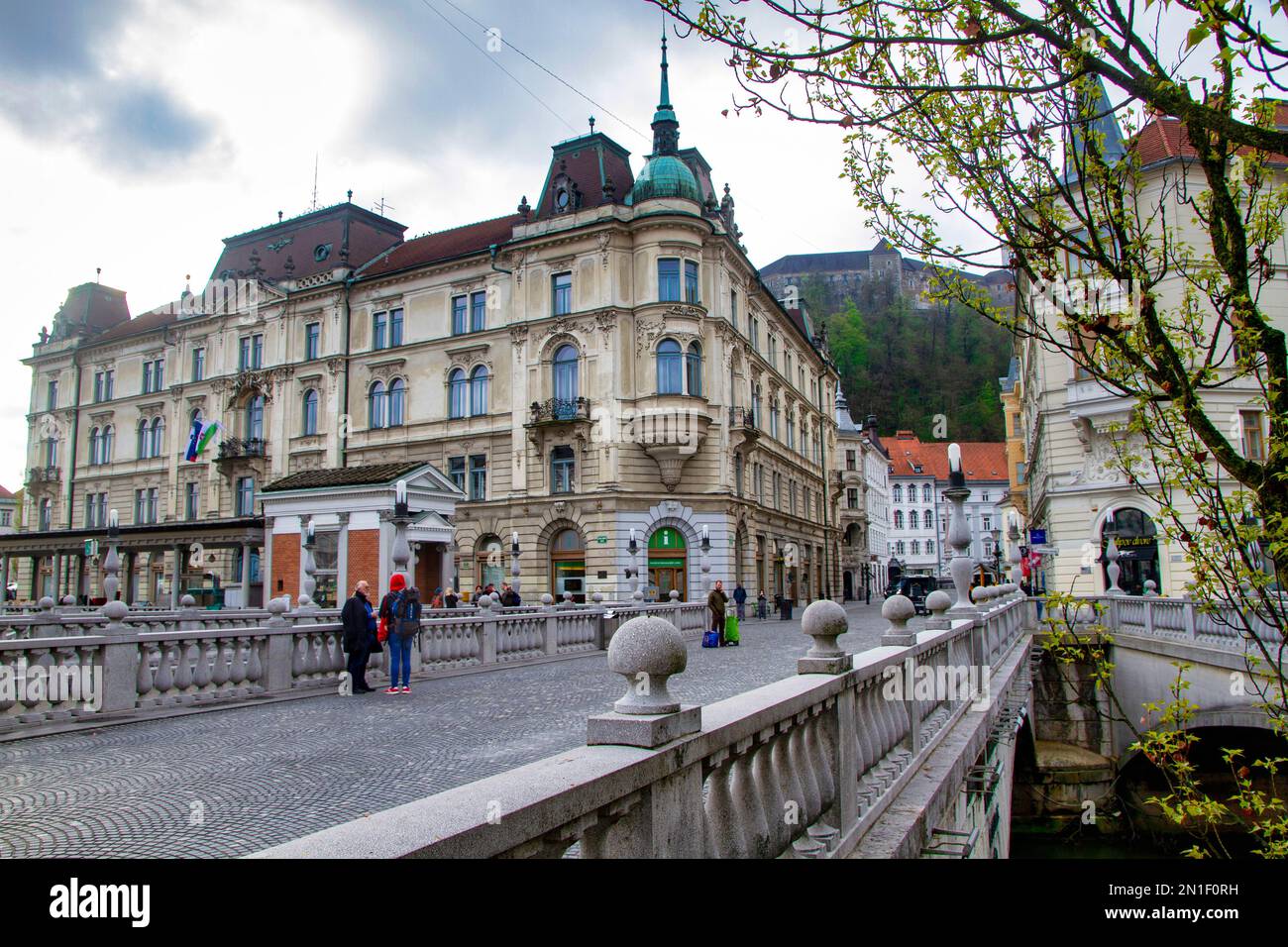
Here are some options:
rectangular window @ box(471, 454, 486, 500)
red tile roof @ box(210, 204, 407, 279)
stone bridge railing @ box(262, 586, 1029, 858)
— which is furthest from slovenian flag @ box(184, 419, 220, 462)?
stone bridge railing @ box(262, 586, 1029, 858)

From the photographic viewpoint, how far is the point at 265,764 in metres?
7.57

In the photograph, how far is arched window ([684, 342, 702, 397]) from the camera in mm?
36469

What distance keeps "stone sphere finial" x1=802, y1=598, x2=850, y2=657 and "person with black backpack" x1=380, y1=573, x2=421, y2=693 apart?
9.51 m

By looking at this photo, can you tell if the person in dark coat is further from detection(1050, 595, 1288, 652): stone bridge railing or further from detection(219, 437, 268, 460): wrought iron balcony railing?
detection(219, 437, 268, 460): wrought iron balcony railing

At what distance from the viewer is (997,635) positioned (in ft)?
47.0

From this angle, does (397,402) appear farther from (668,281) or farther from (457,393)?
(668,281)

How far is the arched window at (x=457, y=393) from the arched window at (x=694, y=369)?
10.7 m

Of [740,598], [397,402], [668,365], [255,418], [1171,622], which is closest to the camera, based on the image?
[1171,622]

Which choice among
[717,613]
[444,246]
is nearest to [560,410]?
[444,246]

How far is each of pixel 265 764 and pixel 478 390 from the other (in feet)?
111

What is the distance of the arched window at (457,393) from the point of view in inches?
1602

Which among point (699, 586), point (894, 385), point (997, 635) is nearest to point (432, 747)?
point (997, 635)
